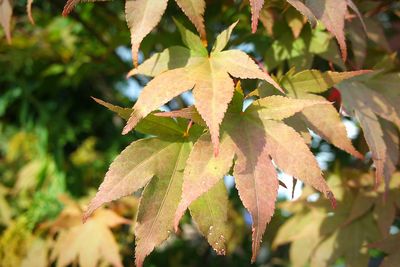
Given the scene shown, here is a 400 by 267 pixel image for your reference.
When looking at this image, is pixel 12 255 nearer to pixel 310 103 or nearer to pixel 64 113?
pixel 64 113

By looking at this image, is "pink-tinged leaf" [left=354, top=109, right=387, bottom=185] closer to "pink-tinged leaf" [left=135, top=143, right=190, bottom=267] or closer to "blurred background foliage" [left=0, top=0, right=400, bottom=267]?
"blurred background foliage" [left=0, top=0, right=400, bottom=267]

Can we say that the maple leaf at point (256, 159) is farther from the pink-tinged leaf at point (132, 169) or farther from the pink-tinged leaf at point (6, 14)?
the pink-tinged leaf at point (6, 14)

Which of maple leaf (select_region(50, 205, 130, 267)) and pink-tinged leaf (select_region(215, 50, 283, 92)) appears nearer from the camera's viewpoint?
pink-tinged leaf (select_region(215, 50, 283, 92))

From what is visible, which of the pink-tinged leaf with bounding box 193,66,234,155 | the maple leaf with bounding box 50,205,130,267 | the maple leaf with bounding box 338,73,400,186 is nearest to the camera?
the pink-tinged leaf with bounding box 193,66,234,155

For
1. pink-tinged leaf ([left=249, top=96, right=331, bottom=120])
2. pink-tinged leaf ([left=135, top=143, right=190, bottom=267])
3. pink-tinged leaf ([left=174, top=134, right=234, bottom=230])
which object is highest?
pink-tinged leaf ([left=249, top=96, right=331, bottom=120])

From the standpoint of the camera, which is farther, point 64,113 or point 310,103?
point 64,113

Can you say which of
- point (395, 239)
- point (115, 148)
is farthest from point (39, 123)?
point (395, 239)

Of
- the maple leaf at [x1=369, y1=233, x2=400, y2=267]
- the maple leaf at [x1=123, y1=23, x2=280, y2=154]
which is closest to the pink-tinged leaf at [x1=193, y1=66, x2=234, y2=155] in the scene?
the maple leaf at [x1=123, y1=23, x2=280, y2=154]

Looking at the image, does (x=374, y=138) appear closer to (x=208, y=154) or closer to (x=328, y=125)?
(x=328, y=125)

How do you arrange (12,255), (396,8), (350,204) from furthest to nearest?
(12,255) → (396,8) → (350,204)
